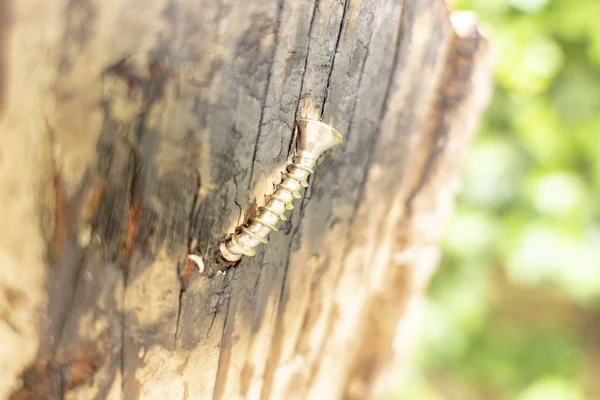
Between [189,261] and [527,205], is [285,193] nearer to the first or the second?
[189,261]

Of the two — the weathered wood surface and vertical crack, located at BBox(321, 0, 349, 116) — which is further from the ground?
vertical crack, located at BBox(321, 0, 349, 116)

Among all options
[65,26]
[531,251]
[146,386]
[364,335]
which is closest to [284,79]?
[65,26]

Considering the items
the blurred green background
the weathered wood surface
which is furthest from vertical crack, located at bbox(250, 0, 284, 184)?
the blurred green background

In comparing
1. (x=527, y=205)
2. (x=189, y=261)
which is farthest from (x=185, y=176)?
(x=527, y=205)

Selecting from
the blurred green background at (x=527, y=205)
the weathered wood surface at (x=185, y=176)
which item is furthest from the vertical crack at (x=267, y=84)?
the blurred green background at (x=527, y=205)

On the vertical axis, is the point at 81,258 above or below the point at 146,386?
above

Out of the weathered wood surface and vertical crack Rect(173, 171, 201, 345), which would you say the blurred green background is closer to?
the weathered wood surface

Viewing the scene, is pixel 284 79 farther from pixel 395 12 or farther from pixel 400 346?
pixel 400 346
